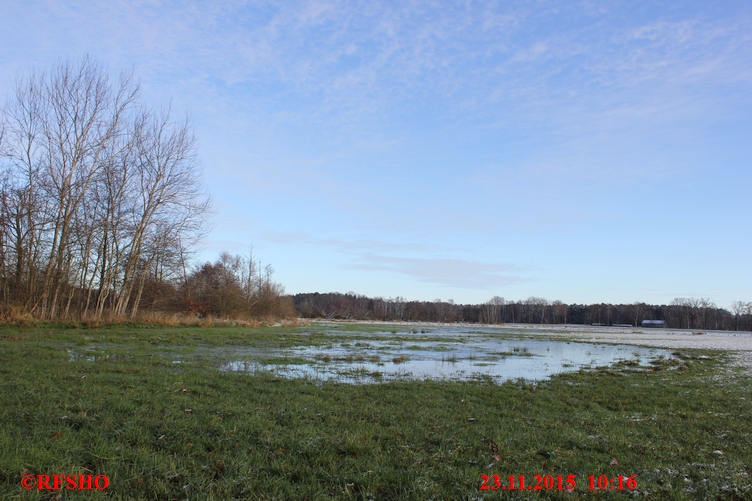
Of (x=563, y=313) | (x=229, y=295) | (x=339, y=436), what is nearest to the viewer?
(x=339, y=436)

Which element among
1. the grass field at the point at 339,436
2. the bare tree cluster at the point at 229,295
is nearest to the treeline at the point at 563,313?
the bare tree cluster at the point at 229,295

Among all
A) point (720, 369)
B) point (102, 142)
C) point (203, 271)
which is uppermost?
point (102, 142)

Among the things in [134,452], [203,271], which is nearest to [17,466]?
[134,452]

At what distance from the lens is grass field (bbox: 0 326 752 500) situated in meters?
4.46

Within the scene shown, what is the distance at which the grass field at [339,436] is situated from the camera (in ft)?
14.6

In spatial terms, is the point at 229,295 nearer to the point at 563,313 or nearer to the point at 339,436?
the point at 339,436

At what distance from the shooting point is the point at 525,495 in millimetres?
4488

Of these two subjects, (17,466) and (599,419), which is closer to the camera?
(17,466)

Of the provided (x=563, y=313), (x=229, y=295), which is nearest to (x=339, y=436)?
(x=229, y=295)

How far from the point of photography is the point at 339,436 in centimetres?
613

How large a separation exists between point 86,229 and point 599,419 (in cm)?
3114

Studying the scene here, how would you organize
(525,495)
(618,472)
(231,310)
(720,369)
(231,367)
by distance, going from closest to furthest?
(525,495) → (618,472) → (231,367) → (720,369) → (231,310)

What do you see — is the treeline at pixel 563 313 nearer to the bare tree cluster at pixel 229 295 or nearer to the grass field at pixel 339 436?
the bare tree cluster at pixel 229 295

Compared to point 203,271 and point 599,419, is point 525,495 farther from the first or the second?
point 203,271
